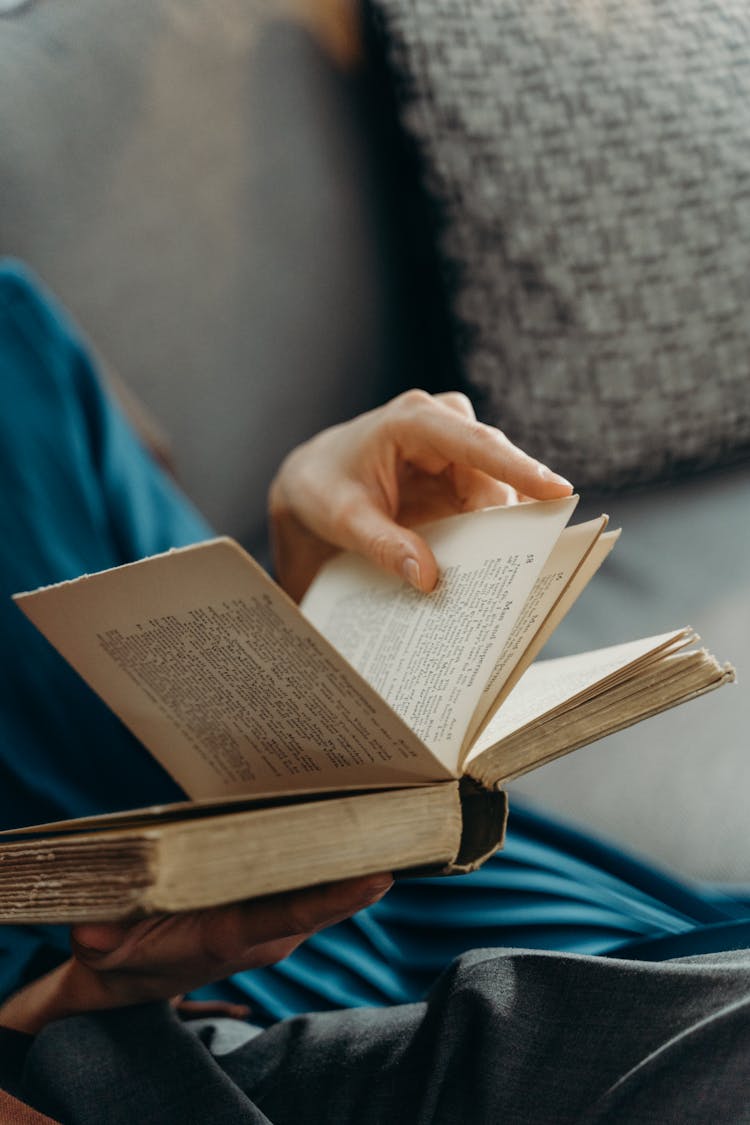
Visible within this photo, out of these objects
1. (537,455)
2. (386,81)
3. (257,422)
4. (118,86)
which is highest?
(118,86)

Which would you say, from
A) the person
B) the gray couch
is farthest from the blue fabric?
the gray couch

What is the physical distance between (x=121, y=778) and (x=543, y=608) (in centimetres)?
39

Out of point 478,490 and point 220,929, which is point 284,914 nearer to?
point 220,929

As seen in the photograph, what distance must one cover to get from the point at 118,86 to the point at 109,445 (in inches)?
12.7

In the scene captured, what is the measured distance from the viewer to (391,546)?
0.51 metres

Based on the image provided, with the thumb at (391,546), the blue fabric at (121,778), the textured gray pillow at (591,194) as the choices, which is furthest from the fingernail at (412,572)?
the textured gray pillow at (591,194)

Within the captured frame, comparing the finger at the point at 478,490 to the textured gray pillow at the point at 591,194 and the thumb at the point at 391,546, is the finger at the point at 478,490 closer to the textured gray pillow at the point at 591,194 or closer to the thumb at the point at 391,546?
the thumb at the point at 391,546

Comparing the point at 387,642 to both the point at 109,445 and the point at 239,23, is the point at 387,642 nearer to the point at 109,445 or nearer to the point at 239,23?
the point at 109,445

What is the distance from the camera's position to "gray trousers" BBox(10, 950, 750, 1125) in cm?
40

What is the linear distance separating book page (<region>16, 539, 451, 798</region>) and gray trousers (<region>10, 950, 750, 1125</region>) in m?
0.13

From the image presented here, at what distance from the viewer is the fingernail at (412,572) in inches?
Answer: 18.9

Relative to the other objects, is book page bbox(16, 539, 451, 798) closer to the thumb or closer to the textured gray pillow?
the thumb

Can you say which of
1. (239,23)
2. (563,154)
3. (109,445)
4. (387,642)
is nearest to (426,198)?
(563,154)

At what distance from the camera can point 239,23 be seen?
2.93ft
